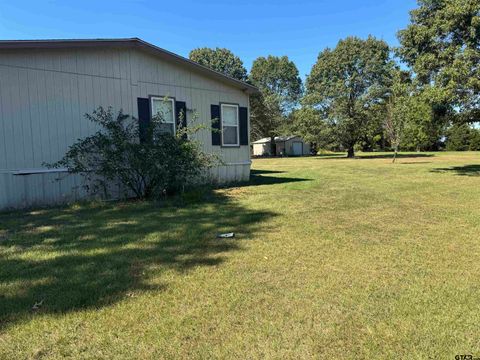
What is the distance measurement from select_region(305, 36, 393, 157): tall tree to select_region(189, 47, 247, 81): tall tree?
14691mm

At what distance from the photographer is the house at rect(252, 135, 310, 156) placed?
48825 mm

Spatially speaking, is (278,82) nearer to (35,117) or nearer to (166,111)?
(166,111)

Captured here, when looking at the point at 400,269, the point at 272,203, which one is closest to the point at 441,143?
the point at 272,203

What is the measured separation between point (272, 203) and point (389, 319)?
516cm

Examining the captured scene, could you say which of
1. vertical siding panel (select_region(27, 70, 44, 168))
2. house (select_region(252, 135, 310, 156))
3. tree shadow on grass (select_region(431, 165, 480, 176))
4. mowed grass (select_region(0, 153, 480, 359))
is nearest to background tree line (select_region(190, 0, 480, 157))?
tree shadow on grass (select_region(431, 165, 480, 176))

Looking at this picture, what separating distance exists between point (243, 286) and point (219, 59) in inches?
1759

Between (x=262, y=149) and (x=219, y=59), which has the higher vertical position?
(x=219, y=59)

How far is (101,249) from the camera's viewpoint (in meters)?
4.55

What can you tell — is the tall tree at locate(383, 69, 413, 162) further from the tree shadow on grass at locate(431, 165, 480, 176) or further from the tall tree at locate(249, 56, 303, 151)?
the tall tree at locate(249, 56, 303, 151)

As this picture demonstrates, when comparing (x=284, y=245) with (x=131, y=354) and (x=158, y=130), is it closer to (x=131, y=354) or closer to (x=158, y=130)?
(x=131, y=354)

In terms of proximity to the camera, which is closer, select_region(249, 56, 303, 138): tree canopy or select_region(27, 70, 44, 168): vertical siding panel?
select_region(27, 70, 44, 168): vertical siding panel

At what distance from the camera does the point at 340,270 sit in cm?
376

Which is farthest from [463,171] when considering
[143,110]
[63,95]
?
[63,95]

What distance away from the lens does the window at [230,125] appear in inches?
465
